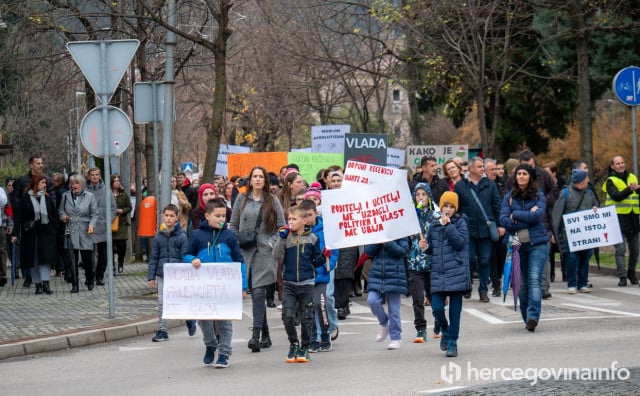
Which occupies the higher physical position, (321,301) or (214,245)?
(214,245)

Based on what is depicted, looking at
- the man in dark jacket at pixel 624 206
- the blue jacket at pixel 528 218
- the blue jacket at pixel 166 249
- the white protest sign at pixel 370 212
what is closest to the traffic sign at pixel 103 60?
the blue jacket at pixel 166 249

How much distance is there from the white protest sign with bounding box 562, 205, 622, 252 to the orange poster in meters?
9.47

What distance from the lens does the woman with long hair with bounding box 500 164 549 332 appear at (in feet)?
41.7

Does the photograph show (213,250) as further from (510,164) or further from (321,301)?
(510,164)

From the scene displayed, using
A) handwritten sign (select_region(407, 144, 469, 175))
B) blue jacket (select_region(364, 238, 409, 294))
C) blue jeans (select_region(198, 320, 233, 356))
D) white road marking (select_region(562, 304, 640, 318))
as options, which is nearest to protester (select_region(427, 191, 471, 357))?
blue jacket (select_region(364, 238, 409, 294))

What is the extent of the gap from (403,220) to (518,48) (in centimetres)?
2433

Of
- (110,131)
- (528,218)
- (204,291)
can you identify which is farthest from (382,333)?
(110,131)

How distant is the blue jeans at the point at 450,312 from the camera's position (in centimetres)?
1093

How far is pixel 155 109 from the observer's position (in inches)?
709

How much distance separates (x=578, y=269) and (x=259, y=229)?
7.21 m

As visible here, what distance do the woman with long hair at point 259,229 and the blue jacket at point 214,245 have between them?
86cm

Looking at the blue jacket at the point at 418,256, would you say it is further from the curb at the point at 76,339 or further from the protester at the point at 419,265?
the curb at the point at 76,339

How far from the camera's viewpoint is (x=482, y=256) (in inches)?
663

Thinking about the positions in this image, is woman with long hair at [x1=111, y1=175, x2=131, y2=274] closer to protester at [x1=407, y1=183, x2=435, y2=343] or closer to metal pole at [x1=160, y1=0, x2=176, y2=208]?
metal pole at [x1=160, y1=0, x2=176, y2=208]
